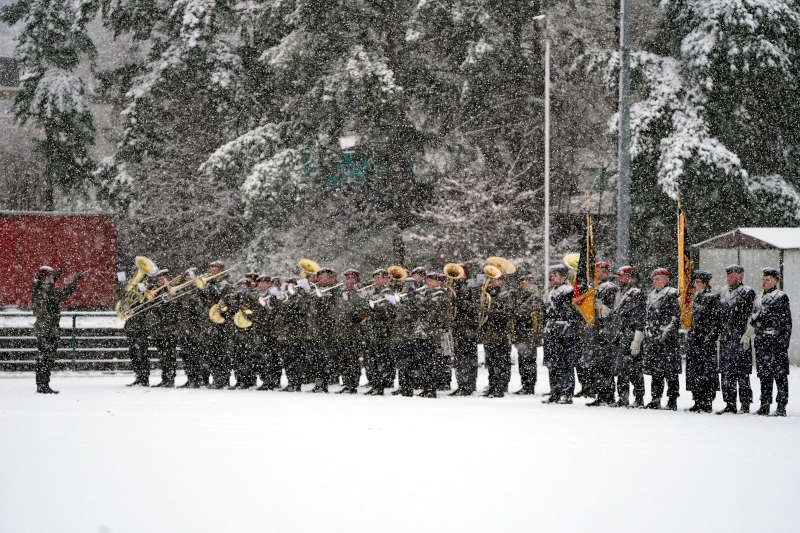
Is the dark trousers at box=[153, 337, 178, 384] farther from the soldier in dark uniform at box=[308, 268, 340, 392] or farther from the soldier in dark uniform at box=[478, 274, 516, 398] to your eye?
the soldier in dark uniform at box=[478, 274, 516, 398]

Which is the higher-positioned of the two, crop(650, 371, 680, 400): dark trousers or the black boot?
crop(650, 371, 680, 400): dark trousers

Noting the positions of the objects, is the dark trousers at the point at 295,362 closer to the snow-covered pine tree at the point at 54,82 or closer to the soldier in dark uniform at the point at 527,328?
the soldier in dark uniform at the point at 527,328

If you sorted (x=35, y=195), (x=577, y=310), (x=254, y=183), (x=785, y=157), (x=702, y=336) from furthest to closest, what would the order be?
(x=35, y=195) → (x=785, y=157) → (x=254, y=183) → (x=577, y=310) → (x=702, y=336)

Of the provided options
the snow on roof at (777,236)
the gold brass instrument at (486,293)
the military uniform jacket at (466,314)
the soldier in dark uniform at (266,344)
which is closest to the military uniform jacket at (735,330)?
the gold brass instrument at (486,293)

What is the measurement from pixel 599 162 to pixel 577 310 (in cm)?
2019

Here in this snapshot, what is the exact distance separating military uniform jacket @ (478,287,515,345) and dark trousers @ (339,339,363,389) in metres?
2.08

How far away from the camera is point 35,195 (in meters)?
45.3

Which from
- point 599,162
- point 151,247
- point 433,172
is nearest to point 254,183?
point 433,172

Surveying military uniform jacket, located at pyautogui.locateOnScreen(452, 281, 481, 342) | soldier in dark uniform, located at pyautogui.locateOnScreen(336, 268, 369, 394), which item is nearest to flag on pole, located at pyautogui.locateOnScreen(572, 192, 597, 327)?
military uniform jacket, located at pyautogui.locateOnScreen(452, 281, 481, 342)

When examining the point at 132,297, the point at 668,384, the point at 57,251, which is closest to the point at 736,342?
the point at 668,384

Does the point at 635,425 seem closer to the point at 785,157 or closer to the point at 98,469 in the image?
the point at 98,469

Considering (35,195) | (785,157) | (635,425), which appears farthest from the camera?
(35,195)

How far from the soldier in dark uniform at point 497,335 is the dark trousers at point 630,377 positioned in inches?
88.9

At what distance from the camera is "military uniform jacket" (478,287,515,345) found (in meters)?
18.0
